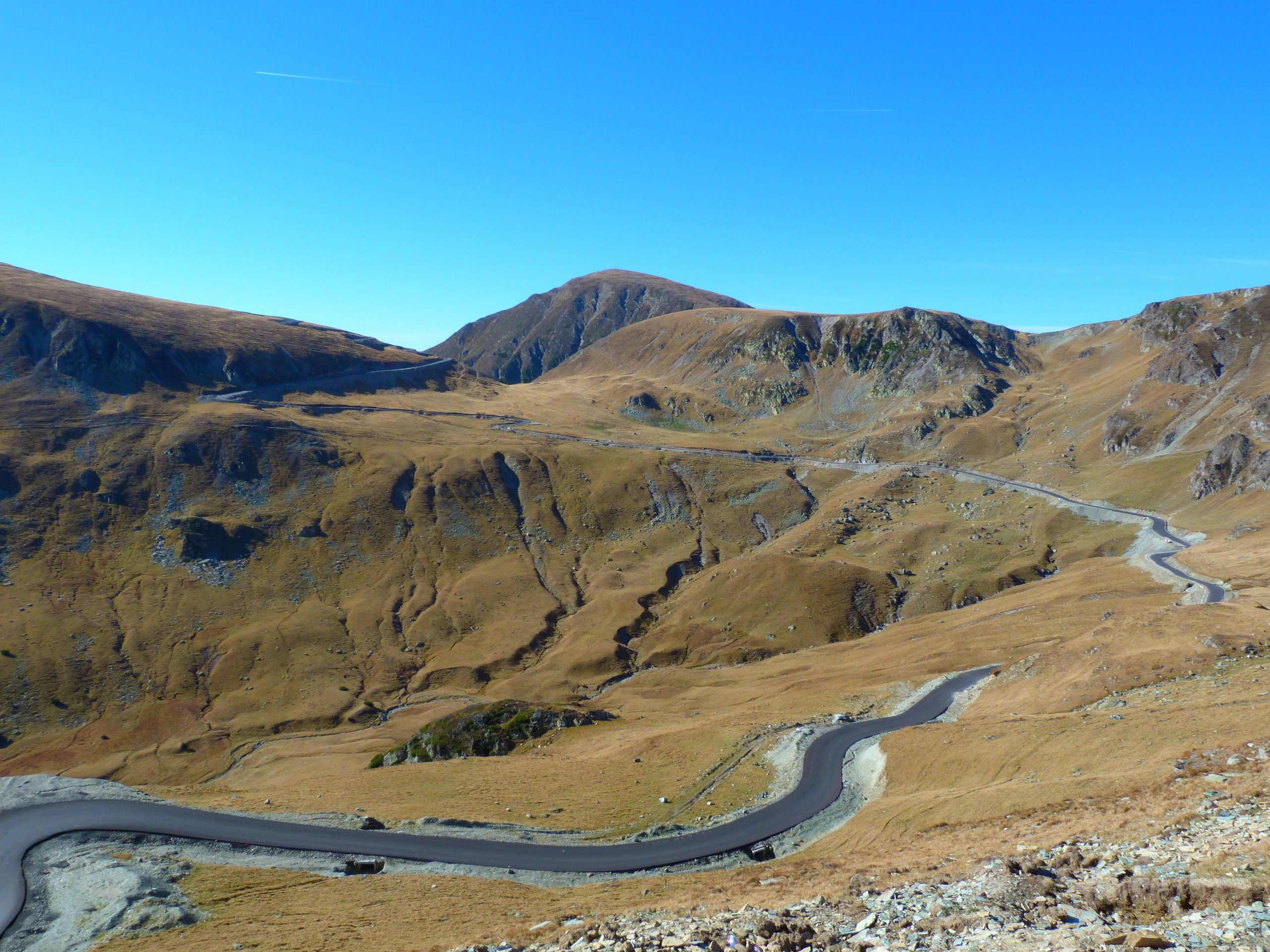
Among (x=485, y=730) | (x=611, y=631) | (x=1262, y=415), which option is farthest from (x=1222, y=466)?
(x=485, y=730)

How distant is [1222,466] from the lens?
150 m

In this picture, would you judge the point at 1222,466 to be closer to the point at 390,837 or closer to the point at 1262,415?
the point at 1262,415

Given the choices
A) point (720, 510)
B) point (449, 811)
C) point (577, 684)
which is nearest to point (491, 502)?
point (720, 510)

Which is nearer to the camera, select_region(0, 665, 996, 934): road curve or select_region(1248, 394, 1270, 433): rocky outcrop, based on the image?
select_region(0, 665, 996, 934): road curve

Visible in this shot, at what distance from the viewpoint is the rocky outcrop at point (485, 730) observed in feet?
272

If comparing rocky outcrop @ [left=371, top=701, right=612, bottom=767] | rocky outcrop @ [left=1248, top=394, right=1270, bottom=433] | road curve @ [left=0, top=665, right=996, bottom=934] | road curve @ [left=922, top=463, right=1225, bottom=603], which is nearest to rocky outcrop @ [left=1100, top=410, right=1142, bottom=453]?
rocky outcrop @ [left=1248, top=394, right=1270, bottom=433]

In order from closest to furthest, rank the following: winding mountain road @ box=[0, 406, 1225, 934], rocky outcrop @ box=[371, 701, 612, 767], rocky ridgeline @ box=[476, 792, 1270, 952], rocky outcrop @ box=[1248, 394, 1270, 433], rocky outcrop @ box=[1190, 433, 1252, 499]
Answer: rocky ridgeline @ box=[476, 792, 1270, 952] < winding mountain road @ box=[0, 406, 1225, 934] < rocky outcrop @ box=[371, 701, 612, 767] < rocky outcrop @ box=[1190, 433, 1252, 499] < rocky outcrop @ box=[1248, 394, 1270, 433]

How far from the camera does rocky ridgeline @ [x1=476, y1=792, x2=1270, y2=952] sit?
19453 millimetres

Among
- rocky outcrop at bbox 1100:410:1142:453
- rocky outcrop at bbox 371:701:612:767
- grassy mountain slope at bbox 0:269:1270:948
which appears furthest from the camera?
rocky outcrop at bbox 1100:410:1142:453

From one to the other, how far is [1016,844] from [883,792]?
22536 millimetres

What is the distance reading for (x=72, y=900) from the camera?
39156 mm

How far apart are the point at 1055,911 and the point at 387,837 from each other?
1634 inches

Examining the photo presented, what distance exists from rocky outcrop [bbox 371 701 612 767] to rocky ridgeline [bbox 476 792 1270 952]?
56.2 m

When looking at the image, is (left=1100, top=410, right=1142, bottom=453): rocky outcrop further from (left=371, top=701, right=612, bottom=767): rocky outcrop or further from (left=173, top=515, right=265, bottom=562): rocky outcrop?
(left=173, top=515, right=265, bottom=562): rocky outcrop
